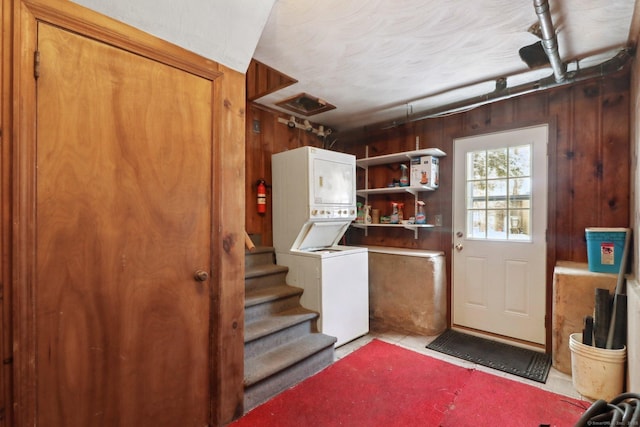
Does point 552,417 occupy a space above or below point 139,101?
below

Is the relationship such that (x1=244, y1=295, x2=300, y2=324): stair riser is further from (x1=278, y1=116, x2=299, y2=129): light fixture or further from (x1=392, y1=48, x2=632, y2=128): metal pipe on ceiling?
(x1=392, y1=48, x2=632, y2=128): metal pipe on ceiling

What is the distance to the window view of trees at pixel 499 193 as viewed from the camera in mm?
2822

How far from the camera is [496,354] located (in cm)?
267

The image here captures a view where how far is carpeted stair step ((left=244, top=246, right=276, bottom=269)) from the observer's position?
2.97 m

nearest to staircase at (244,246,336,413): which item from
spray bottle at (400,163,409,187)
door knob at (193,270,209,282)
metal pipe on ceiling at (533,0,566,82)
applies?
door knob at (193,270,209,282)

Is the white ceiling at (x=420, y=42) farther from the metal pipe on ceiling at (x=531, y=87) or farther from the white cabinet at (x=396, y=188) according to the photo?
the white cabinet at (x=396, y=188)

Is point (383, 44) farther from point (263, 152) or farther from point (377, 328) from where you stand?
point (377, 328)

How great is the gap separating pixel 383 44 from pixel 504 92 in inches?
50.0

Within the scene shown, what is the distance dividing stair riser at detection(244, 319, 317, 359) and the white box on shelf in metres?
1.80

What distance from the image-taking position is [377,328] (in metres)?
3.33

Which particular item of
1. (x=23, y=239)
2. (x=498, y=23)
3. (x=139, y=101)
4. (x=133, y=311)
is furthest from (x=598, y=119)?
(x=23, y=239)

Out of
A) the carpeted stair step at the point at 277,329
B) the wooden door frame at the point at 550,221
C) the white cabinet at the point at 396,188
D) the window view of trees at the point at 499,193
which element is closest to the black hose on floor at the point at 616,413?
the carpeted stair step at the point at 277,329

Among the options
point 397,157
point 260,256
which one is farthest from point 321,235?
point 397,157

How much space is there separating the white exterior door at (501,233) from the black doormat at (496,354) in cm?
16
